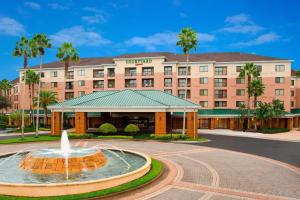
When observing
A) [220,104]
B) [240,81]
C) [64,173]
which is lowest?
[64,173]

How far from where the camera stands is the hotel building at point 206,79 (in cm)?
6656

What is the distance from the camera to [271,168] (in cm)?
2181

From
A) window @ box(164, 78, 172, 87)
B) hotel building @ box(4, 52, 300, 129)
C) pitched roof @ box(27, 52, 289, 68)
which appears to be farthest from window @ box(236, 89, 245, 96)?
window @ box(164, 78, 172, 87)

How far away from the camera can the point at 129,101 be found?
47125mm

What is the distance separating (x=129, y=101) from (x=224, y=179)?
30.7 m

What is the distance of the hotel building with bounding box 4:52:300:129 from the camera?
6656 cm

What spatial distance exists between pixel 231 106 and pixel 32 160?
58.3 metres

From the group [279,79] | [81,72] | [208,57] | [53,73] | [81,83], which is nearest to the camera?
[279,79]

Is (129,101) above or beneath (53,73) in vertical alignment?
beneath

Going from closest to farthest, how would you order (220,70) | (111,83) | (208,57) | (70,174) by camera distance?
(70,174)
(220,70)
(111,83)
(208,57)

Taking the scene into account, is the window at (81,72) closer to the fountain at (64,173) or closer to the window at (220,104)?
the window at (220,104)

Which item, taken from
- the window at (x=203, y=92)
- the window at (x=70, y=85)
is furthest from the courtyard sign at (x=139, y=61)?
the window at (x=70, y=85)

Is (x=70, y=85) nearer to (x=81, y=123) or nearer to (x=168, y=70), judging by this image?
(x=168, y=70)

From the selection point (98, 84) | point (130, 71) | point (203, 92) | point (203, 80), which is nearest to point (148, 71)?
point (130, 71)
